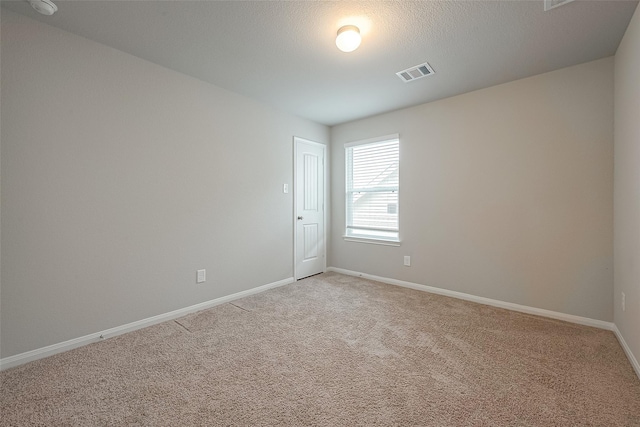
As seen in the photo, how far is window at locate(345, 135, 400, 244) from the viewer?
4090 mm

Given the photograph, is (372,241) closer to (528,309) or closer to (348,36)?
(528,309)

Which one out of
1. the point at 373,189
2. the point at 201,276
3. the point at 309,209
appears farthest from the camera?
the point at 309,209

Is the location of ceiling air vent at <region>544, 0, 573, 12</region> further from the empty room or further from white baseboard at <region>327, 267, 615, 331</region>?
white baseboard at <region>327, 267, 615, 331</region>

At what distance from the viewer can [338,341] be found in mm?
2385

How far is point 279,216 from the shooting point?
399cm

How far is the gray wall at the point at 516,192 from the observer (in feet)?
8.61

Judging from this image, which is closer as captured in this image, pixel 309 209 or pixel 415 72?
pixel 415 72

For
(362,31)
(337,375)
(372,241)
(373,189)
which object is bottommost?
(337,375)

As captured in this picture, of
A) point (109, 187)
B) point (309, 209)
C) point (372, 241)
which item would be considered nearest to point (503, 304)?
point (372, 241)

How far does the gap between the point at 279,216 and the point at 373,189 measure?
1495 millimetres

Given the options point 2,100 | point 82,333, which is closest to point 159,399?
point 82,333

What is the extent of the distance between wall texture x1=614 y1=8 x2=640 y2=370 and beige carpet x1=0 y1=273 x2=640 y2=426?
348mm

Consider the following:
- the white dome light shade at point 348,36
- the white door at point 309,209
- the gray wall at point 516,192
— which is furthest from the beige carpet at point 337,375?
the white dome light shade at point 348,36

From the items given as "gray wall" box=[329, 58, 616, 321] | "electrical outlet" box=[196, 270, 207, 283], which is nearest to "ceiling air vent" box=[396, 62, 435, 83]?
"gray wall" box=[329, 58, 616, 321]
